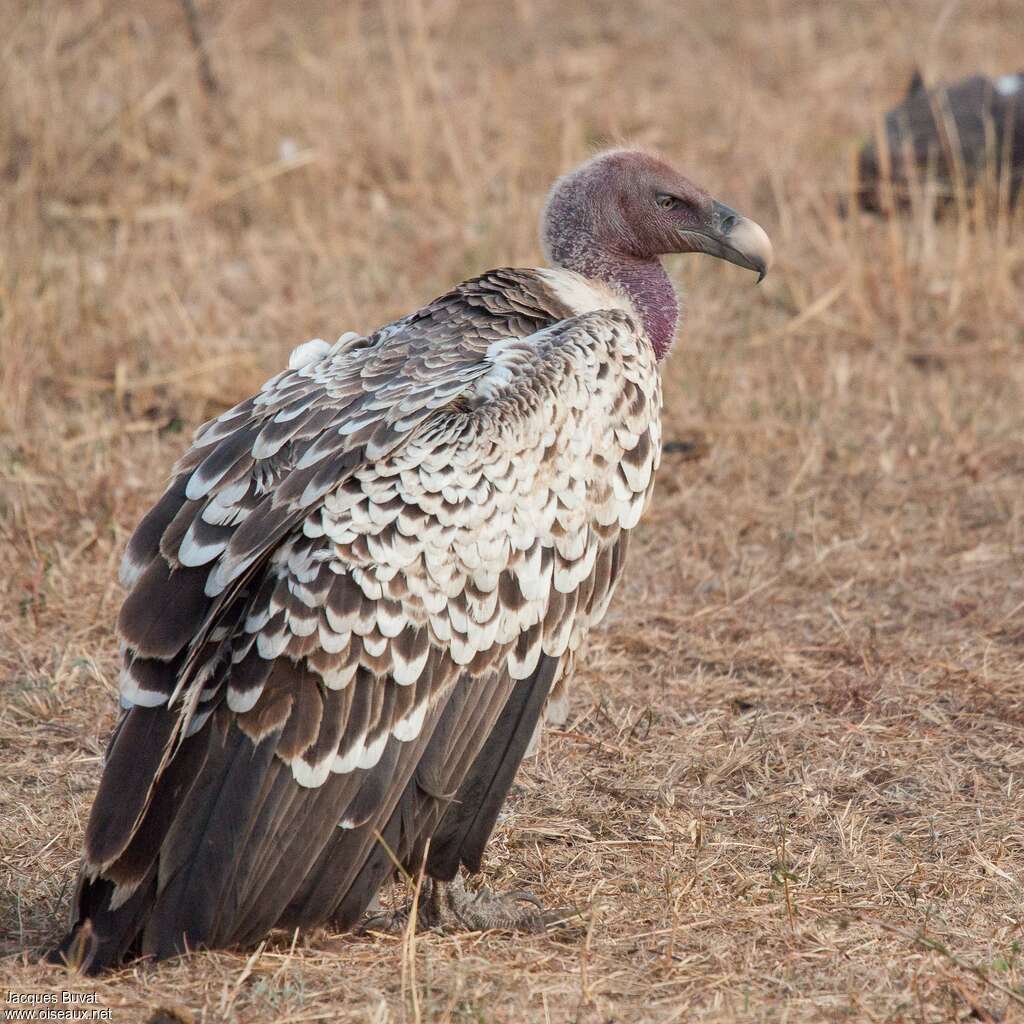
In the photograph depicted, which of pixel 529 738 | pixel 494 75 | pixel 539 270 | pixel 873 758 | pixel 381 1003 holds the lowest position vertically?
pixel 873 758

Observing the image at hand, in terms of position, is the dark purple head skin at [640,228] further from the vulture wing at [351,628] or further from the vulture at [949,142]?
the vulture at [949,142]

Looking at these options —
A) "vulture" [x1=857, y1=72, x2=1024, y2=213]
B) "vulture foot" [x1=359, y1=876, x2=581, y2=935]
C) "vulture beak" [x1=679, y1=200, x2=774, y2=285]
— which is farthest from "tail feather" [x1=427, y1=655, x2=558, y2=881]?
"vulture" [x1=857, y1=72, x2=1024, y2=213]

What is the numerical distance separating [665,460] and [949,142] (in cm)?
288

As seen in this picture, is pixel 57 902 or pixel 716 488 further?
pixel 716 488

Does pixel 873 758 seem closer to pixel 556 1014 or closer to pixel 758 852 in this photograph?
pixel 758 852

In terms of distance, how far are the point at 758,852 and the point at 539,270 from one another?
1572 millimetres

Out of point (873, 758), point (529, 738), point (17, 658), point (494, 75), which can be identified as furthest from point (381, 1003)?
point (494, 75)

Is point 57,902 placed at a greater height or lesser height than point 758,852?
greater

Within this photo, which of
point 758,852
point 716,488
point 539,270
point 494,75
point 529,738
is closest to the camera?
point 529,738

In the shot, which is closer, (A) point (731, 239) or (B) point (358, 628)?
(B) point (358, 628)

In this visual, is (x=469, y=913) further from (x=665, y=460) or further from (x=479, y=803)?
Answer: (x=665, y=460)

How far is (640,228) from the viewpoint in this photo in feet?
14.1

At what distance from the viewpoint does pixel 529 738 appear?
Result: 140 inches

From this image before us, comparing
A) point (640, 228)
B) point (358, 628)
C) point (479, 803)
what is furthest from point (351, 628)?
point (640, 228)
